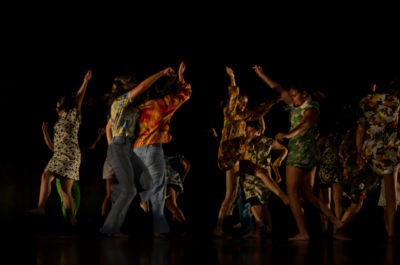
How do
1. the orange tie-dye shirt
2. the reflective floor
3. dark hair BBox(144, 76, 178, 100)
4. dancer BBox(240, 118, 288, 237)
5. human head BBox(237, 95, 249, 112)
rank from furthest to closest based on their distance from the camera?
dancer BBox(240, 118, 288, 237) → human head BBox(237, 95, 249, 112) → dark hair BBox(144, 76, 178, 100) → the orange tie-dye shirt → the reflective floor

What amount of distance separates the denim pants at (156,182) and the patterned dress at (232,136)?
75cm

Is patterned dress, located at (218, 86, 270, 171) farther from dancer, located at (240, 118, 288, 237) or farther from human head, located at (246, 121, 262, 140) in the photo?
human head, located at (246, 121, 262, 140)

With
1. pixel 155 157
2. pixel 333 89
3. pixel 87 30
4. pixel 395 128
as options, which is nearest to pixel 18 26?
pixel 87 30

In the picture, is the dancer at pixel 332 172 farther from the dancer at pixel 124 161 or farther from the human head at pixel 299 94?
the dancer at pixel 124 161

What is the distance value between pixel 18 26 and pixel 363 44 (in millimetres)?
5087

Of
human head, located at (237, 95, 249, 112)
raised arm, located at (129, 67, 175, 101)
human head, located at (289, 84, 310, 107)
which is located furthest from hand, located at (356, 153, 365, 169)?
raised arm, located at (129, 67, 175, 101)

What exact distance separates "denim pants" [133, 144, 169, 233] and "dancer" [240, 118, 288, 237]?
113 centimetres

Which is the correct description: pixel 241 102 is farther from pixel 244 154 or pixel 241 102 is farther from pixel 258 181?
pixel 258 181

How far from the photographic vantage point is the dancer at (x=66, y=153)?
5949 mm

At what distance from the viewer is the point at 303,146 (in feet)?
16.1

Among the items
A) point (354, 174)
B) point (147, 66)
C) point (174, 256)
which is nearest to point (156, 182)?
point (174, 256)

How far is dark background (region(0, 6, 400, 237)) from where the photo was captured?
7219mm

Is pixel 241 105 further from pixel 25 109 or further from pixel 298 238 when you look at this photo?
pixel 25 109

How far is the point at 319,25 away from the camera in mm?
7480
